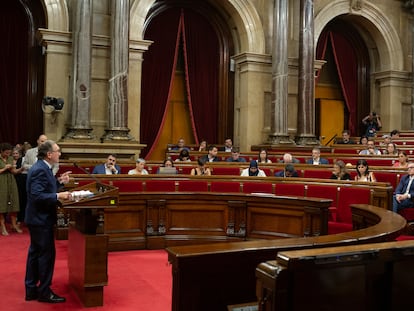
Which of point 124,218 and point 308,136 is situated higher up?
point 308,136

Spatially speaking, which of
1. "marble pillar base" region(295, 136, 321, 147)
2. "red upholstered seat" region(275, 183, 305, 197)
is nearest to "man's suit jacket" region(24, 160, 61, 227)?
"red upholstered seat" region(275, 183, 305, 197)

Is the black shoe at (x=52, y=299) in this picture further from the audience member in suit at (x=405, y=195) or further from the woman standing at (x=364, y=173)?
the woman standing at (x=364, y=173)

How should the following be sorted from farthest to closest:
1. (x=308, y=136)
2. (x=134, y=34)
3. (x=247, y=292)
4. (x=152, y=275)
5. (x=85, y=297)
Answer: (x=308, y=136), (x=134, y=34), (x=152, y=275), (x=85, y=297), (x=247, y=292)

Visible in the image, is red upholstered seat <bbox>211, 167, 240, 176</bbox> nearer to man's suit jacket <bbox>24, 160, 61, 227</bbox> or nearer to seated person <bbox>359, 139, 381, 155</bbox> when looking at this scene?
seated person <bbox>359, 139, 381, 155</bbox>

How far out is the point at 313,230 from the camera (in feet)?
19.7

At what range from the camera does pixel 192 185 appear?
7.39 meters

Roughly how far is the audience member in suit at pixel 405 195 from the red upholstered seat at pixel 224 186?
211cm

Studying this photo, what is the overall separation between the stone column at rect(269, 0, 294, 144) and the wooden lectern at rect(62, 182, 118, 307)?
8935 mm

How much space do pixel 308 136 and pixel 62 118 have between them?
5.98 meters

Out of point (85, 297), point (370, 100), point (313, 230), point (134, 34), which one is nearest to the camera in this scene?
point (85, 297)

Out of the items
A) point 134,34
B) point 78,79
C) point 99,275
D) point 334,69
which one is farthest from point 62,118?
point 334,69

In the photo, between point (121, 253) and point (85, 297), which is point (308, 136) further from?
point (85, 297)

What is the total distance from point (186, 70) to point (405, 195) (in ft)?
27.3

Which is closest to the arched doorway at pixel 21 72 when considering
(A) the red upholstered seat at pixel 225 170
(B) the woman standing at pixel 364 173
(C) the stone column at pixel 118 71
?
(C) the stone column at pixel 118 71
